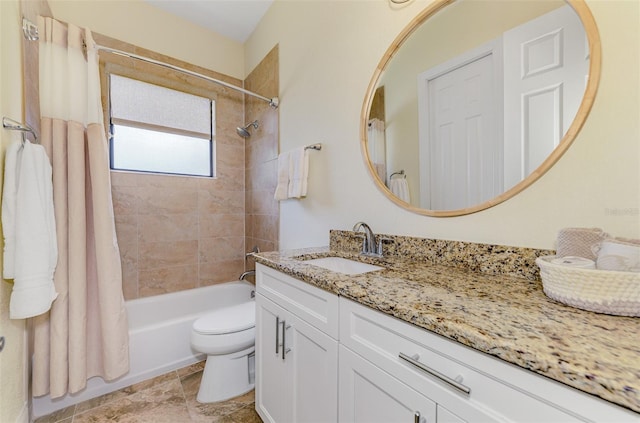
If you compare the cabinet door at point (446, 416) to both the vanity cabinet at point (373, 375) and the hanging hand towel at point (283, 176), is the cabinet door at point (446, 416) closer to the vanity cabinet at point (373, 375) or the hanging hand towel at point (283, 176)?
the vanity cabinet at point (373, 375)

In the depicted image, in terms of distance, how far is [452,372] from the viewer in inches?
21.1

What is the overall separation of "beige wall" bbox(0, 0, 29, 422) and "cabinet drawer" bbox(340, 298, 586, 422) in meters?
1.44

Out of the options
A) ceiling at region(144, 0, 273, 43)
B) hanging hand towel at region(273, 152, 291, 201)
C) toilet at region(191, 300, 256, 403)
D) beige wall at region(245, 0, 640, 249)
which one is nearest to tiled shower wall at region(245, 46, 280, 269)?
beige wall at region(245, 0, 640, 249)

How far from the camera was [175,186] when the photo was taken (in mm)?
2285

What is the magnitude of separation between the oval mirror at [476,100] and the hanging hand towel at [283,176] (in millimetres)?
→ 666

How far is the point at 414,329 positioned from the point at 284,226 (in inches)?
60.4

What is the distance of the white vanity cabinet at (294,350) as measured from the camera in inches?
34.0

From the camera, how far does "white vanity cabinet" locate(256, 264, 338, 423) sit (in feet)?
2.83

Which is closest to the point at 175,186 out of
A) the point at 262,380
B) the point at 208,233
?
the point at 208,233

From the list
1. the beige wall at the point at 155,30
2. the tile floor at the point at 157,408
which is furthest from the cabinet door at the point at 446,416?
the beige wall at the point at 155,30

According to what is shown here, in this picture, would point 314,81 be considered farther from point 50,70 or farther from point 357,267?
point 50,70

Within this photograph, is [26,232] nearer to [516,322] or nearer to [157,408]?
[157,408]

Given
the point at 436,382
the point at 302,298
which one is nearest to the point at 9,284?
the point at 302,298

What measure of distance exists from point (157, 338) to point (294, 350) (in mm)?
1275
